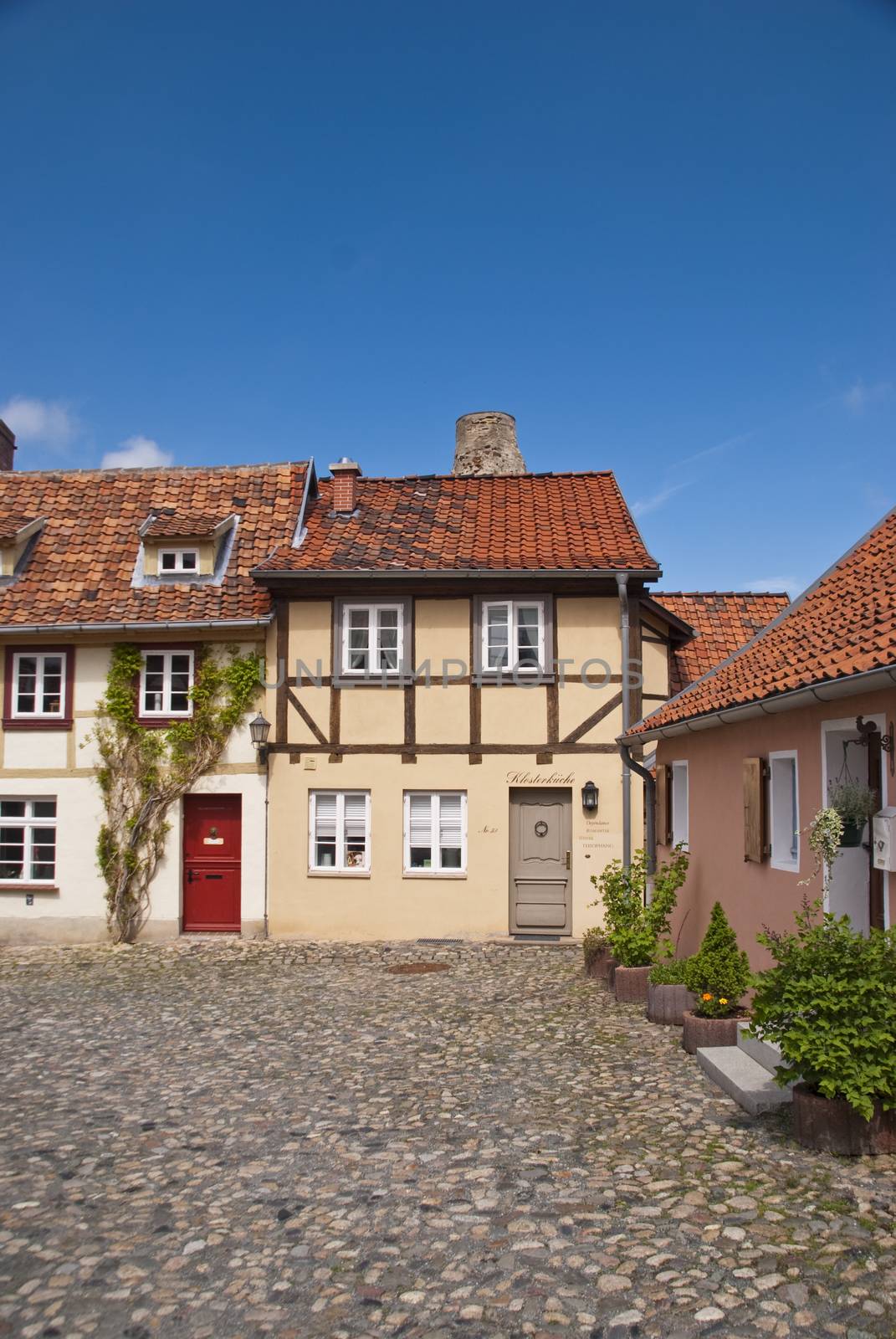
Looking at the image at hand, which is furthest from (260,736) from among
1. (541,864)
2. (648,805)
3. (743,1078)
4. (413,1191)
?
(413,1191)

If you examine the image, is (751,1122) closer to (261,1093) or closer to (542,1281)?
(542,1281)

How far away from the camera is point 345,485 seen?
18375mm

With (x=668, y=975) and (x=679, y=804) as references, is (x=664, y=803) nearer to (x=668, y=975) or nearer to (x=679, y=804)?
(x=679, y=804)

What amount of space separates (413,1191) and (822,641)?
5559 millimetres

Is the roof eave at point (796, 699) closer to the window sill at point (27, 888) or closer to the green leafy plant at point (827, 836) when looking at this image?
the green leafy plant at point (827, 836)

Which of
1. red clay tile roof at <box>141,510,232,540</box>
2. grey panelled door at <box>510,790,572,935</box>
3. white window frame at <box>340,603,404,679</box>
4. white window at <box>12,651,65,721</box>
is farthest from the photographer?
red clay tile roof at <box>141,510,232,540</box>

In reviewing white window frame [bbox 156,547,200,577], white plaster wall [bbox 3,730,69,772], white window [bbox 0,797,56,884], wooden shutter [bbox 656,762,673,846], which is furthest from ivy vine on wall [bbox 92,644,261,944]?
wooden shutter [bbox 656,762,673,846]

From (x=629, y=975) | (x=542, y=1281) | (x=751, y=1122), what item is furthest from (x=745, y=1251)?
(x=629, y=975)

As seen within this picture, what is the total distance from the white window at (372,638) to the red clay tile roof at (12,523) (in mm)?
5756

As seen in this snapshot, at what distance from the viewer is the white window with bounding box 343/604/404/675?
53.0 ft

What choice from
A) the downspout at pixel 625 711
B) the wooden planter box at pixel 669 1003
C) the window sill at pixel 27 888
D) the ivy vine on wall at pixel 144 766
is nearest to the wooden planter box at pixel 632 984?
the wooden planter box at pixel 669 1003

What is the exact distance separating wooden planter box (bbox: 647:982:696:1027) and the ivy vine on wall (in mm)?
8343

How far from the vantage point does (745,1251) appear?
4.95 metres

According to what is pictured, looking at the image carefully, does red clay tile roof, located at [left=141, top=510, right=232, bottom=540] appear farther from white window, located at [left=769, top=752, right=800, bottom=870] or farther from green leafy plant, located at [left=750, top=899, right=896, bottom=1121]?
green leafy plant, located at [left=750, top=899, right=896, bottom=1121]
